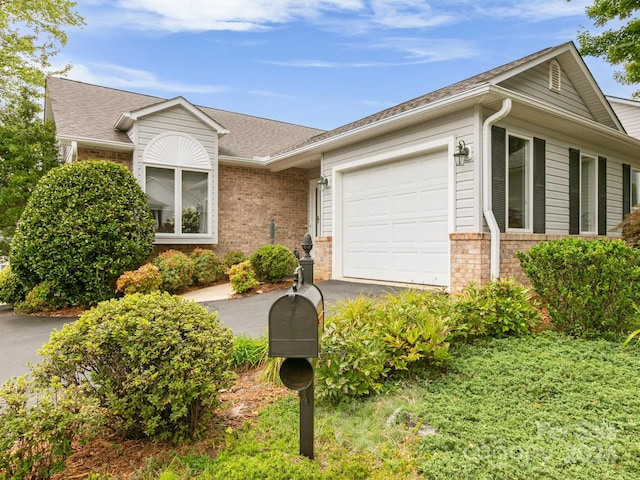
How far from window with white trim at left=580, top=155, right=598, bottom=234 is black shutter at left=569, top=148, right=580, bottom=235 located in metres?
0.35

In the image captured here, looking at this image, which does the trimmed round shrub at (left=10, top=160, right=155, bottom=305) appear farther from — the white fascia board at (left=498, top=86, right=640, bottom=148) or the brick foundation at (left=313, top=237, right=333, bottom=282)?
the white fascia board at (left=498, top=86, right=640, bottom=148)

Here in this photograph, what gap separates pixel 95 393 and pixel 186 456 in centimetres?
65

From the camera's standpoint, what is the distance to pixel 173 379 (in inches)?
92.4

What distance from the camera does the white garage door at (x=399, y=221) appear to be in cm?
746

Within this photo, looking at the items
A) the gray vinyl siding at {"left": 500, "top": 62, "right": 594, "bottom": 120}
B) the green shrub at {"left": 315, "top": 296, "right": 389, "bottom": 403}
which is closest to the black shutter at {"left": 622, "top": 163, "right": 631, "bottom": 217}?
the gray vinyl siding at {"left": 500, "top": 62, "right": 594, "bottom": 120}

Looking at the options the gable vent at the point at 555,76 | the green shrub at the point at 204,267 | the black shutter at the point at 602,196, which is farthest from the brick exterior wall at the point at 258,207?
the black shutter at the point at 602,196

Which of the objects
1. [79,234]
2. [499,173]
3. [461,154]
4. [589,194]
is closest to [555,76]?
[589,194]

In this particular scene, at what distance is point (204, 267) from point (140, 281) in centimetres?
204

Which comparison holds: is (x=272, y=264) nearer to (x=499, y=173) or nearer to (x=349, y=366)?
(x=499, y=173)

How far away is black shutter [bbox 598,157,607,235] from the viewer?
9492 mm

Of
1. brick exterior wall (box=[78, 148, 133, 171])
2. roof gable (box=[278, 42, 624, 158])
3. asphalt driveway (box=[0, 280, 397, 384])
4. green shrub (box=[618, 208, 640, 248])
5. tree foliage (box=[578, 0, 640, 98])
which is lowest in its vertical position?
asphalt driveway (box=[0, 280, 397, 384])

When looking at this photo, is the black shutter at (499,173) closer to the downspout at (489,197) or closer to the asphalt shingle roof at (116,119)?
the downspout at (489,197)

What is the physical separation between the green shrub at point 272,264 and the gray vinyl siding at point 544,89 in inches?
223

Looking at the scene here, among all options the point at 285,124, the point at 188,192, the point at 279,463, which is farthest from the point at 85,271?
the point at 285,124
